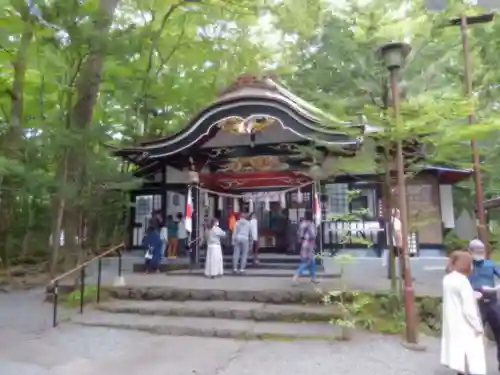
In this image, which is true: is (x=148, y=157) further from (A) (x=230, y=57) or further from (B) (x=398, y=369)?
(B) (x=398, y=369)

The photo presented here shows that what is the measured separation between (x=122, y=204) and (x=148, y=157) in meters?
3.87

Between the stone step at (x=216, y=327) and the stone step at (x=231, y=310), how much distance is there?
5.8 inches

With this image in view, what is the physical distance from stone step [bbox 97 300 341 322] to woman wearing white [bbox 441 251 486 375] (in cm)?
288

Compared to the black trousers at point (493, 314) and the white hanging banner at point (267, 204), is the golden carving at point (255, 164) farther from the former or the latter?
the black trousers at point (493, 314)

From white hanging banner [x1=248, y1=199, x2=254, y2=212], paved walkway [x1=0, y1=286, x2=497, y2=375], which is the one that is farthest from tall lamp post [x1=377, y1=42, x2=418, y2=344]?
white hanging banner [x1=248, y1=199, x2=254, y2=212]

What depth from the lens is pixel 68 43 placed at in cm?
1062

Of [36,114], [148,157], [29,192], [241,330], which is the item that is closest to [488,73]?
[148,157]

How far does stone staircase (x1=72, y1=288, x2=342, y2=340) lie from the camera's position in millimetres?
7078

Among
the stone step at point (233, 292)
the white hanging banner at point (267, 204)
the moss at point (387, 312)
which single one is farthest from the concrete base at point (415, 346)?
the white hanging banner at point (267, 204)

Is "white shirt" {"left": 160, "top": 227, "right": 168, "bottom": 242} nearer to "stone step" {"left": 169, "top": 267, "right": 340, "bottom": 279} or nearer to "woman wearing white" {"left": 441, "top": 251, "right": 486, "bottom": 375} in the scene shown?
"stone step" {"left": 169, "top": 267, "right": 340, "bottom": 279}

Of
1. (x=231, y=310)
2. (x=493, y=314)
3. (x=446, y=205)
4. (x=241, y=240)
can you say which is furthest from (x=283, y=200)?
(x=493, y=314)

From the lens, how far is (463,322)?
4.68 m

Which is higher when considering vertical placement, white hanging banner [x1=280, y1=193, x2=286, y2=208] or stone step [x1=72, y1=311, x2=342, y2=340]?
white hanging banner [x1=280, y1=193, x2=286, y2=208]

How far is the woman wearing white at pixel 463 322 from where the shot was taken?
4.64m
